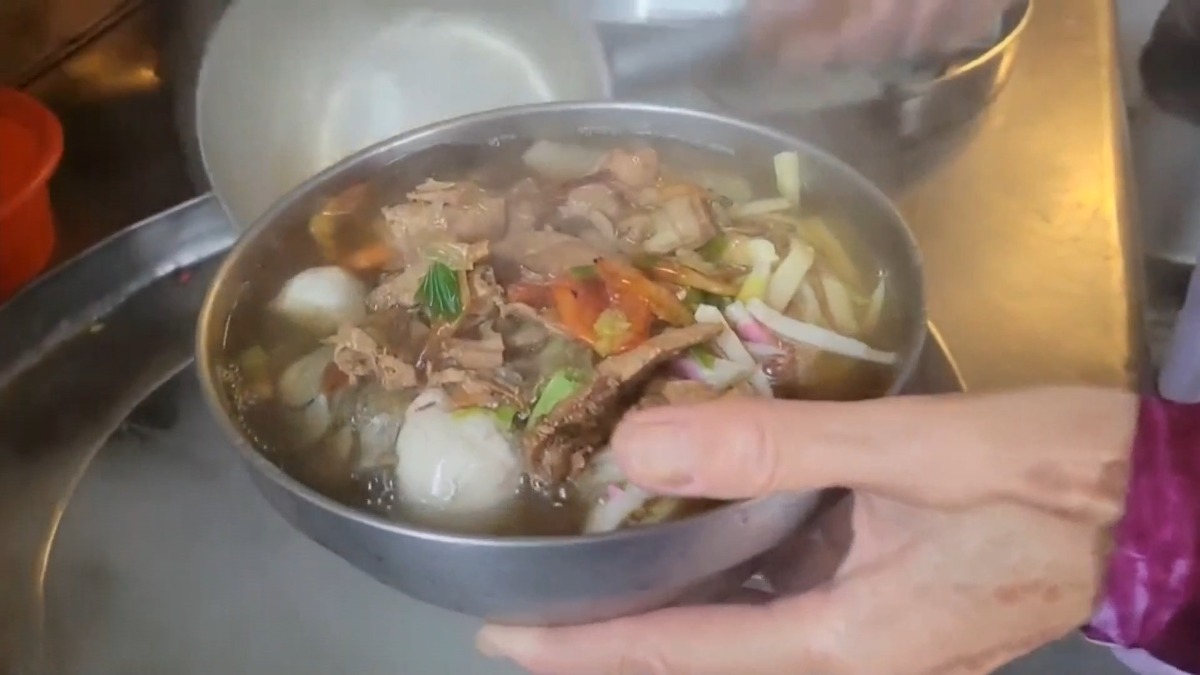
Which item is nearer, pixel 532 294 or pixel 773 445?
pixel 773 445

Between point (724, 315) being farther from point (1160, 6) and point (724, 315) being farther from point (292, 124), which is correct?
point (1160, 6)

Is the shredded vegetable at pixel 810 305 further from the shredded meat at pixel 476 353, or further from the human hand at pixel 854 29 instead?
the human hand at pixel 854 29

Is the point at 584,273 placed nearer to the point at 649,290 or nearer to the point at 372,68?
the point at 649,290

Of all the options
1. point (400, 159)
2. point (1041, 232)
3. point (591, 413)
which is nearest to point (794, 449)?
point (591, 413)

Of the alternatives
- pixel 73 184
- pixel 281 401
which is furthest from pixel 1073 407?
pixel 73 184

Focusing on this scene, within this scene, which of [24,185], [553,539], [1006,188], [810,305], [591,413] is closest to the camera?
[553,539]

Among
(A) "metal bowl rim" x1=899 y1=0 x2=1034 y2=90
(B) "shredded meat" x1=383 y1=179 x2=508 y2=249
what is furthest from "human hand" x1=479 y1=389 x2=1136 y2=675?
(A) "metal bowl rim" x1=899 y1=0 x2=1034 y2=90

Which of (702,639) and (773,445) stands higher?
(773,445)
